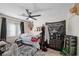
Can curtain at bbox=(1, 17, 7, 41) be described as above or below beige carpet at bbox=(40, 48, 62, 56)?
above

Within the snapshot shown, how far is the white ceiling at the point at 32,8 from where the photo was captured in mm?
2027

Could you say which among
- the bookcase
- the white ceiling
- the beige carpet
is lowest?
the beige carpet

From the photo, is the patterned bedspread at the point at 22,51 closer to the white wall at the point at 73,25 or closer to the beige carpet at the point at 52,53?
the beige carpet at the point at 52,53

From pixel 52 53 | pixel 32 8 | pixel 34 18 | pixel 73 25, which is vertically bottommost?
pixel 52 53

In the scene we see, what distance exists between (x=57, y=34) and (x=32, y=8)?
0.55 metres

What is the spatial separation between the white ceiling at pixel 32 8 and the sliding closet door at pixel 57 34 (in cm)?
19

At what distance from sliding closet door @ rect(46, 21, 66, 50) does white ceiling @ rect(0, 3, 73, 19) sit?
0.19 meters

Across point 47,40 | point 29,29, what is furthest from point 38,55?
point 29,29

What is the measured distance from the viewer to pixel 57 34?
2.05m

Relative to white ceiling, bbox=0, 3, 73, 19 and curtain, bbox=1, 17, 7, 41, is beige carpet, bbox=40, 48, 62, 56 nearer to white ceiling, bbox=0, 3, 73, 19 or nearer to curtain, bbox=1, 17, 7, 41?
white ceiling, bbox=0, 3, 73, 19

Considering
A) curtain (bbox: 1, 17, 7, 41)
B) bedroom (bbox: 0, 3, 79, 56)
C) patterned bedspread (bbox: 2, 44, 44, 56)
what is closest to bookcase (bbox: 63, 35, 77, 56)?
bedroom (bbox: 0, 3, 79, 56)

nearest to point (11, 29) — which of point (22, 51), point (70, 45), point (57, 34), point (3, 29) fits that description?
point (3, 29)

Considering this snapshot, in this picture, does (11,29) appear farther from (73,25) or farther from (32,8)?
(73,25)

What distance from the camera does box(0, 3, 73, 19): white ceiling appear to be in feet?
6.65
